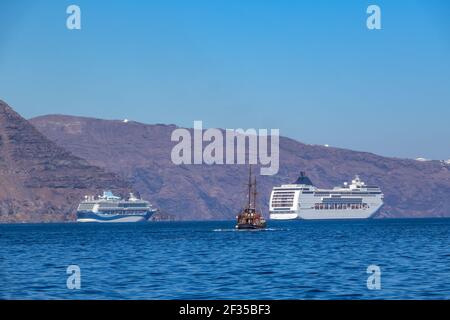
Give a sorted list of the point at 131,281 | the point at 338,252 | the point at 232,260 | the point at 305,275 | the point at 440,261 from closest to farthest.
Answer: the point at 131,281 < the point at 305,275 < the point at 440,261 < the point at 232,260 < the point at 338,252

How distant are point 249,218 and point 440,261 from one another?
98.6 metres

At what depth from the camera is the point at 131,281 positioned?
46000 mm

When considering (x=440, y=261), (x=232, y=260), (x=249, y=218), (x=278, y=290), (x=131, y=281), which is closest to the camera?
(x=278, y=290)

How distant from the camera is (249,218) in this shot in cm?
15875

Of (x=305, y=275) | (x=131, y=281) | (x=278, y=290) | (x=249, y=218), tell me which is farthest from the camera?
(x=249, y=218)
